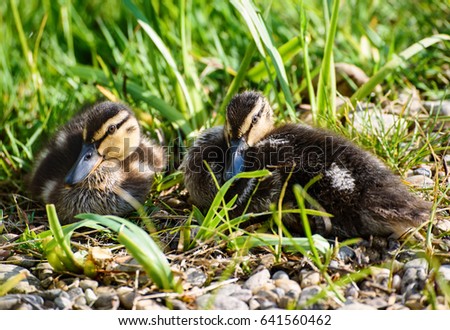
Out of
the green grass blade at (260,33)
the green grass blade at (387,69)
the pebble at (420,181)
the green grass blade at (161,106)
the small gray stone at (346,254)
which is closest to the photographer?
the small gray stone at (346,254)

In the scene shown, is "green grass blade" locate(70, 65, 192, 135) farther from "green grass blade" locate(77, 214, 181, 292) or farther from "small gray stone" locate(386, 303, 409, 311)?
"small gray stone" locate(386, 303, 409, 311)

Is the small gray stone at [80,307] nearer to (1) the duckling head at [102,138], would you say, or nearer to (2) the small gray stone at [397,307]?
(1) the duckling head at [102,138]

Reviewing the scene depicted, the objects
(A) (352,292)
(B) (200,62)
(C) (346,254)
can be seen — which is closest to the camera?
(A) (352,292)

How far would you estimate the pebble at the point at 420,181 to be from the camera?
132 inches

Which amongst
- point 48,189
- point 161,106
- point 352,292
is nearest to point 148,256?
point 352,292

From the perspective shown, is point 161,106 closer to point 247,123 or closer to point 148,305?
point 247,123

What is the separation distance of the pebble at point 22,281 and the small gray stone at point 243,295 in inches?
30.1

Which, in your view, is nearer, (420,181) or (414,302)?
(414,302)

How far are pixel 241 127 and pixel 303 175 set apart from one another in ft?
1.17

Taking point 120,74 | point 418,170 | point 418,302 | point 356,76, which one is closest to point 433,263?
point 418,302

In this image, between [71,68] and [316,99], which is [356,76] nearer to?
[316,99]

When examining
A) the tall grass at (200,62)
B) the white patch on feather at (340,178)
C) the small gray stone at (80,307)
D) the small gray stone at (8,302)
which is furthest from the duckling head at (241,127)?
the small gray stone at (8,302)

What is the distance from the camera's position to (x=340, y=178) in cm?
301

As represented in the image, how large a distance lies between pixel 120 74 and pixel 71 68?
0.33 metres
